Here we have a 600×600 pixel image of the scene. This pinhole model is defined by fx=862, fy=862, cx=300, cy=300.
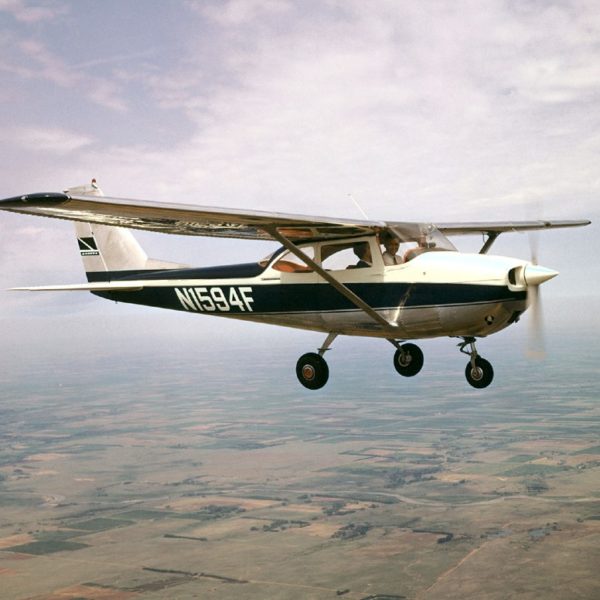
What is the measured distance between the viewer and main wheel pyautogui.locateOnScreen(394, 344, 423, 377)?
21188 mm

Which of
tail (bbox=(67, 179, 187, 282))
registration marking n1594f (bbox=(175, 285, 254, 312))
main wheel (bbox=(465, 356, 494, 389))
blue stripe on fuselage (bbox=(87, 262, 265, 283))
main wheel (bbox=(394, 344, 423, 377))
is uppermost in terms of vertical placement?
tail (bbox=(67, 179, 187, 282))

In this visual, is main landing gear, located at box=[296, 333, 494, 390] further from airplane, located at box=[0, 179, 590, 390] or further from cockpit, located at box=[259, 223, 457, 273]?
cockpit, located at box=[259, 223, 457, 273]

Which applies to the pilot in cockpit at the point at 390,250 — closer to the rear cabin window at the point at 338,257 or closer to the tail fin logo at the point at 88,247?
the rear cabin window at the point at 338,257

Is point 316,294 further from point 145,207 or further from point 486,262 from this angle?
point 145,207

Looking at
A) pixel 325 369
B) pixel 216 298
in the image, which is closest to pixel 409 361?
pixel 325 369

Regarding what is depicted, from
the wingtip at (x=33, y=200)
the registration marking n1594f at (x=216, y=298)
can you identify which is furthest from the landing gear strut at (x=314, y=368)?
the wingtip at (x=33, y=200)

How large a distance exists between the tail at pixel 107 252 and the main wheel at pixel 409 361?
8337mm

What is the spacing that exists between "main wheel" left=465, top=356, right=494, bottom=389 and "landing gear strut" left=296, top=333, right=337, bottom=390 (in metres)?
3.36

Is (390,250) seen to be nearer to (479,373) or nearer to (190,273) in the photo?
(479,373)

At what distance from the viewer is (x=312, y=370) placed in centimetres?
2053

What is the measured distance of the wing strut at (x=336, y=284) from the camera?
19.0 m

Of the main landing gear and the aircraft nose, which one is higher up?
the aircraft nose

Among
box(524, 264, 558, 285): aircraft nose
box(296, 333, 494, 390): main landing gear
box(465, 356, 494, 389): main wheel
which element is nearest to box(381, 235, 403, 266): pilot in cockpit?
box(296, 333, 494, 390): main landing gear

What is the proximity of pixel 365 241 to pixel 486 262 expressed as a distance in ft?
9.09
